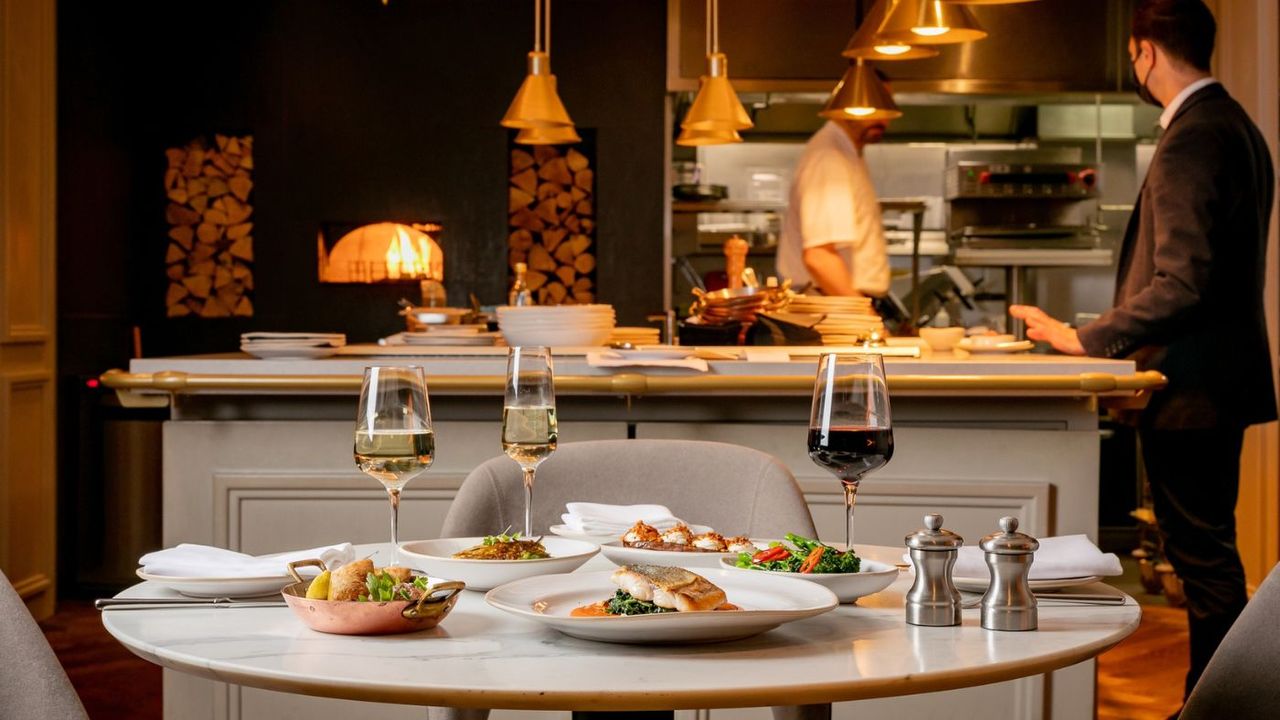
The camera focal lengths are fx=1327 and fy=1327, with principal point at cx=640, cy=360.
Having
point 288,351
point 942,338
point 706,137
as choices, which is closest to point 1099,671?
point 942,338

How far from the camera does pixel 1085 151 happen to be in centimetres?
693

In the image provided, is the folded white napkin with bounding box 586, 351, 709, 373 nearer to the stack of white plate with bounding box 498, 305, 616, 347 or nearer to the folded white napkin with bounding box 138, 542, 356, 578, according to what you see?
the stack of white plate with bounding box 498, 305, 616, 347

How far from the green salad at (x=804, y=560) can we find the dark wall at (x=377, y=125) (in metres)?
4.79

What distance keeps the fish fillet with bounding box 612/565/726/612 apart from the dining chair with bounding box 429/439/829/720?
831 mm

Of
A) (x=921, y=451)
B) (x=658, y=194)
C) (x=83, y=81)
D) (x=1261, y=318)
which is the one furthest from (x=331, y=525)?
(x=658, y=194)

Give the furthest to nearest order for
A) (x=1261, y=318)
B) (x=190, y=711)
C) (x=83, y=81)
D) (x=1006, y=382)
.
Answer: (x=83, y=81) < (x=1261, y=318) < (x=1006, y=382) < (x=190, y=711)

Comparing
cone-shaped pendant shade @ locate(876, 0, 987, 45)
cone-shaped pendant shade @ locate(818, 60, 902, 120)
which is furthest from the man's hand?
cone-shaped pendant shade @ locate(818, 60, 902, 120)

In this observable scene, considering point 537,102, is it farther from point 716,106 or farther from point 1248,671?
point 1248,671

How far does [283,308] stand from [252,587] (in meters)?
4.91

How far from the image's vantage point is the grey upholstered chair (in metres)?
1.13

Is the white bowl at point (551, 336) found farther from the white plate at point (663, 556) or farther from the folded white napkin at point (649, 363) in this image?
the white plate at point (663, 556)

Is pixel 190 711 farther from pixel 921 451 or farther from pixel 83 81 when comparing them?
Answer: pixel 83 81

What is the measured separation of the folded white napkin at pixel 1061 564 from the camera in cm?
125

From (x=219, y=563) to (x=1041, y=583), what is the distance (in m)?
0.78
